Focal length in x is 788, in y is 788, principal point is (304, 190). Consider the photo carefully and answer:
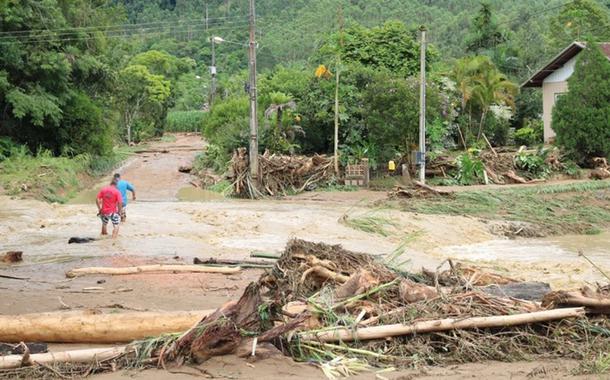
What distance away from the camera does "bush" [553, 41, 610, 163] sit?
32.6 metres

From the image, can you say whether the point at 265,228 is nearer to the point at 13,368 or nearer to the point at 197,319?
the point at 197,319

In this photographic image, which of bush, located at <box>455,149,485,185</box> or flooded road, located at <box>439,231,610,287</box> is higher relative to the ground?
bush, located at <box>455,149,485,185</box>

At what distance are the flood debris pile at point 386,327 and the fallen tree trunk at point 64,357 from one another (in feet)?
0.38

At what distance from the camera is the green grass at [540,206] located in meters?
Answer: 25.1

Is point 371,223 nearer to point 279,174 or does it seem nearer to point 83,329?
point 279,174

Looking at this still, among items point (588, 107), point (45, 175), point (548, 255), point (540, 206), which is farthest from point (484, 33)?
point (548, 255)

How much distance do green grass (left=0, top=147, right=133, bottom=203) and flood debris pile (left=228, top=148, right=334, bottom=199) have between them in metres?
6.73

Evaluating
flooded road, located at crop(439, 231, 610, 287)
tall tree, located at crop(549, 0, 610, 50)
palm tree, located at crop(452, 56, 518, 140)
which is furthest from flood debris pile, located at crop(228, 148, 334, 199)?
tall tree, located at crop(549, 0, 610, 50)

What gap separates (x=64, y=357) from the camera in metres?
7.53

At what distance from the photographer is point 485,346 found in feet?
27.0

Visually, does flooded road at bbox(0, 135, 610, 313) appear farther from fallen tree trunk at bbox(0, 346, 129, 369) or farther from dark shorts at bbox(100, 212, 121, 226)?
fallen tree trunk at bbox(0, 346, 129, 369)

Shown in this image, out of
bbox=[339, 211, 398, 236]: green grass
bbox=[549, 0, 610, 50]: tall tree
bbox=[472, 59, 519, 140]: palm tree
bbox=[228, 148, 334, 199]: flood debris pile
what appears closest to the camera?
bbox=[339, 211, 398, 236]: green grass

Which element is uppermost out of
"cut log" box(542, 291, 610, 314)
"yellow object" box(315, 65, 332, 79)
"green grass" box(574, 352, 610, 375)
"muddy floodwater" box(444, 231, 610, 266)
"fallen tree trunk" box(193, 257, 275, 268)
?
"yellow object" box(315, 65, 332, 79)

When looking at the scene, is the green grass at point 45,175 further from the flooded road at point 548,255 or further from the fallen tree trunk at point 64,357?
the fallen tree trunk at point 64,357
